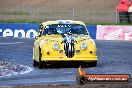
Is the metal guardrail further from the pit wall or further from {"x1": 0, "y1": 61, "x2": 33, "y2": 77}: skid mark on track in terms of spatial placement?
{"x1": 0, "y1": 61, "x2": 33, "y2": 77}: skid mark on track

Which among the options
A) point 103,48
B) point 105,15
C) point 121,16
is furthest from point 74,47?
point 105,15

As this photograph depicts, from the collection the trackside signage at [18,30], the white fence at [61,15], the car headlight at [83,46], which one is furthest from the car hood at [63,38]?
the white fence at [61,15]

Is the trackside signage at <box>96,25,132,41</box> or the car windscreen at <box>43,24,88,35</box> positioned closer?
the car windscreen at <box>43,24,88,35</box>

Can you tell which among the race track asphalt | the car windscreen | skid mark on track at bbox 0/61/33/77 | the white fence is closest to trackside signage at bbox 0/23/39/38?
Answer: the white fence

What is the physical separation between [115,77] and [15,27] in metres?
27.7

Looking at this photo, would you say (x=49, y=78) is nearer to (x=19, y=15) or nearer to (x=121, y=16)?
(x=121, y=16)

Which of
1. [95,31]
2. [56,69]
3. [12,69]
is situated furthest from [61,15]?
[12,69]

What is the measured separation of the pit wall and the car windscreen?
15.6m

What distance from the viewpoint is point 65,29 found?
20.7 metres

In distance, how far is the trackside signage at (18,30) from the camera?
128ft

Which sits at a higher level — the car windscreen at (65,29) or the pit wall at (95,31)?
the car windscreen at (65,29)

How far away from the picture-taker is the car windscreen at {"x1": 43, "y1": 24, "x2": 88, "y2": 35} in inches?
812

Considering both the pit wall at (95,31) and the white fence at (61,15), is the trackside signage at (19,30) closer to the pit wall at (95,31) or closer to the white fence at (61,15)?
the pit wall at (95,31)

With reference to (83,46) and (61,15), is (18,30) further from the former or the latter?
(83,46)
